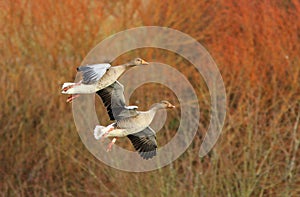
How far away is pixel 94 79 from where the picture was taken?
1.56m

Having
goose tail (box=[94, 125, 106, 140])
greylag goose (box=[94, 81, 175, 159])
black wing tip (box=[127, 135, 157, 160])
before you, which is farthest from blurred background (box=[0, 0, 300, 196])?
goose tail (box=[94, 125, 106, 140])

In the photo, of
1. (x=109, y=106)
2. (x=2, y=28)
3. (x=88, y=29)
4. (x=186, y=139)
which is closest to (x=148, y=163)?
(x=186, y=139)

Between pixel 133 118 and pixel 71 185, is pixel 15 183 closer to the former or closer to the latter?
pixel 71 185

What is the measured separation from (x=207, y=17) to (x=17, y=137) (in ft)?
10.4

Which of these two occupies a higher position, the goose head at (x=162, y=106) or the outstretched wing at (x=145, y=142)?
the goose head at (x=162, y=106)

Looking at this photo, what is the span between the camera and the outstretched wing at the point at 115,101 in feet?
5.46

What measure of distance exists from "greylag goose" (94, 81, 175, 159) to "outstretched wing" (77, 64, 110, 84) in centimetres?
6

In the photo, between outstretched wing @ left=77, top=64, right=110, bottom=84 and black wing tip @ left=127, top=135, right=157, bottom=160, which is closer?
outstretched wing @ left=77, top=64, right=110, bottom=84

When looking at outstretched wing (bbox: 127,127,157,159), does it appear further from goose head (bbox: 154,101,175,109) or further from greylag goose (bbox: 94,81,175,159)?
goose head (bbox: 154,101,175,109)

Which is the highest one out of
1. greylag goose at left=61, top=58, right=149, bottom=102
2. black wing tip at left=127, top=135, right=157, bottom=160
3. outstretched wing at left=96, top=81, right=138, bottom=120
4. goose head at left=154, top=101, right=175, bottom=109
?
greylag goose at left=61, top=58, right=149, bottom=102

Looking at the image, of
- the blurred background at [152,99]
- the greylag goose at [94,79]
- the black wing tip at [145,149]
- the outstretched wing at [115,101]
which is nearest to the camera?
the greylag goose at [94,79]

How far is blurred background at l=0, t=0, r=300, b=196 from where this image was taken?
5.81 metres

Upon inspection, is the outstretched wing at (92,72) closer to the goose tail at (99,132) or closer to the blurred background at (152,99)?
the goose tail at (99,132)

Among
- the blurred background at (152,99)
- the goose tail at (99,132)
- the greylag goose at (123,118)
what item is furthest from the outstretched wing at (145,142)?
the blurred background at (152,99)
